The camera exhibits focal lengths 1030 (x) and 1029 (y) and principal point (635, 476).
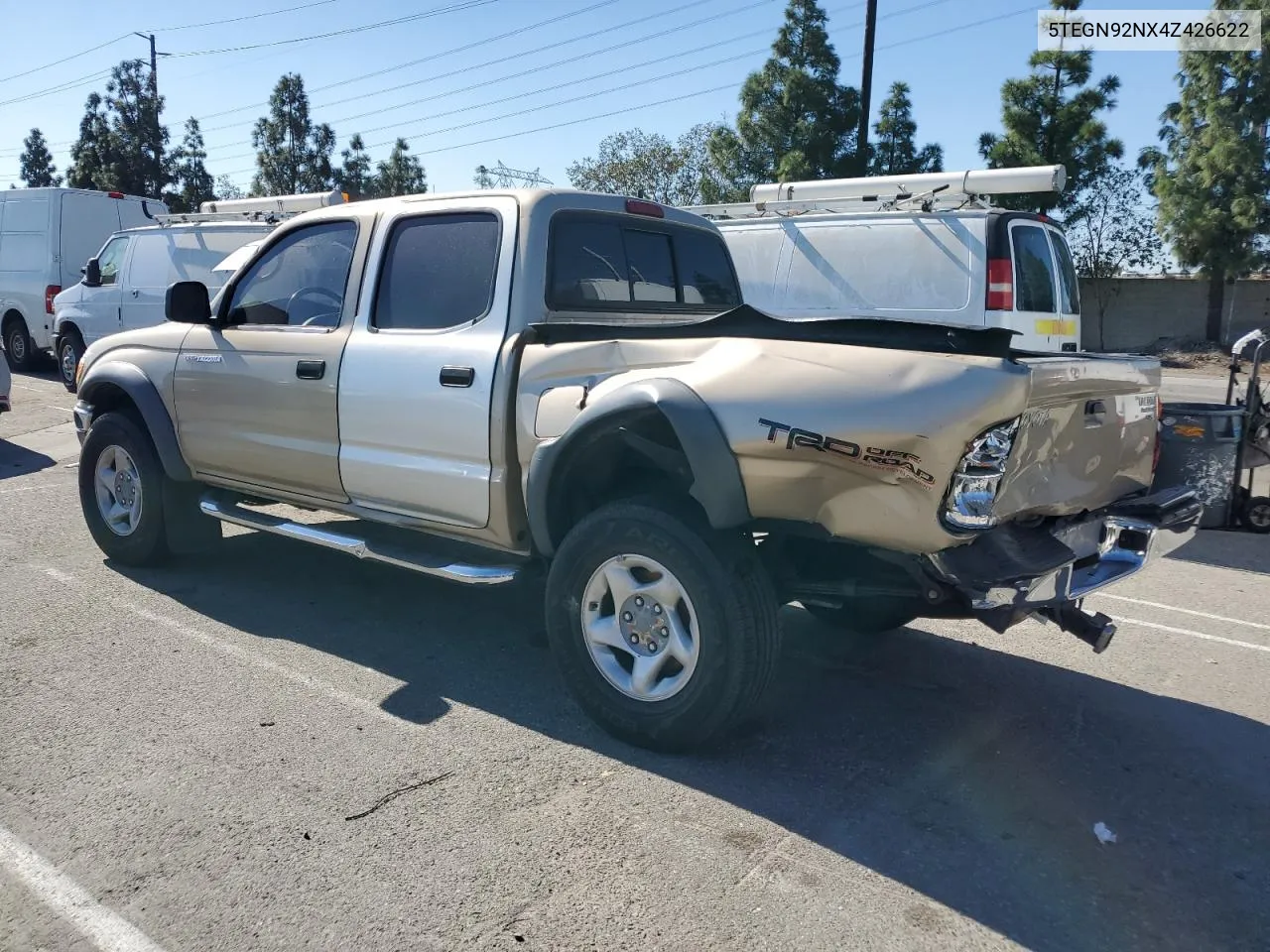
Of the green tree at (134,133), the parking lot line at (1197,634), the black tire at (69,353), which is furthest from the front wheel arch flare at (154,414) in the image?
the green tree at (134,133)

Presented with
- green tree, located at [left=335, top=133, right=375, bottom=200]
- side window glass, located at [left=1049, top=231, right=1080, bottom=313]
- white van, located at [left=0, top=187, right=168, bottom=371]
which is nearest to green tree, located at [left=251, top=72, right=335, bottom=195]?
green tree, located at [left=335, top=133, right=375, bottom=200]

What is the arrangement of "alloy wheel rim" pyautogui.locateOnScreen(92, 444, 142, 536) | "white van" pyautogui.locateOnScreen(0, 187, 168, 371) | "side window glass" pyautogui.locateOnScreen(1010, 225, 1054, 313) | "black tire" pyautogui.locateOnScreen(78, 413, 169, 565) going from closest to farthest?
"black tire" pyautogui.locateOnScreen(78, 413, 169, 565) → "alloy wheel rim" pyautogui.locateOnScreen(92, 444, 142, 536) → "side window glass" pyautogui.locateOnScreen(1010, 225, 1054, 313) → "white van" pyautogui.locateOnScreen(0, 187, 168, 371)

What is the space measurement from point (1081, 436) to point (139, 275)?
517 inches

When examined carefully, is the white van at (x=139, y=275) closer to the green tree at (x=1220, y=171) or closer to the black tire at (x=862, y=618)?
the black tire at (x=862, y=618)

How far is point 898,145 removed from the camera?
81.2 ft

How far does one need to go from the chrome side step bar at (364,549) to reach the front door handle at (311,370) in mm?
746

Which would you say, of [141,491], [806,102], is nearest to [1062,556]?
[141,491]

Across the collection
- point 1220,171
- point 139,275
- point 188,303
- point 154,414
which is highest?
point 1220,171

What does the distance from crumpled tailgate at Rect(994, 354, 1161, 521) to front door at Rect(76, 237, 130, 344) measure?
13272 mm

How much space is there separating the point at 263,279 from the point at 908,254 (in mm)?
5718

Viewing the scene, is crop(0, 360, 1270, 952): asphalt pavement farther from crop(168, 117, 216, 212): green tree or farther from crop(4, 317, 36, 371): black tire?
crop(168, 117, 216, 212): green tree

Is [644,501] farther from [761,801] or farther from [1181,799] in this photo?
[1181,799]

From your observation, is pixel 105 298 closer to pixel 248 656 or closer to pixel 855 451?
pixel 248 656

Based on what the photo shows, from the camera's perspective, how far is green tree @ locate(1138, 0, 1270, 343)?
2625 cm
